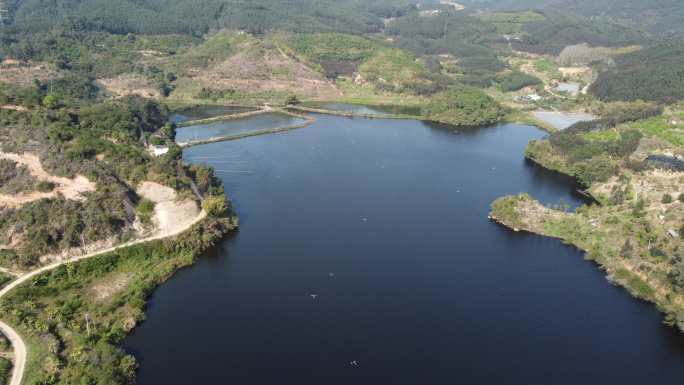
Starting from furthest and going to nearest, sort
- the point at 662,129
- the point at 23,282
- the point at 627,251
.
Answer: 1. the point at 662,129
2. the point at 627,251
3. the point at 23,282

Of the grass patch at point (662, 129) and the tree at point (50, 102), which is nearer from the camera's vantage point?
the tree at point (50, 102)

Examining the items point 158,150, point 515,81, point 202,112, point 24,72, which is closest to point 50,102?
point 158,150

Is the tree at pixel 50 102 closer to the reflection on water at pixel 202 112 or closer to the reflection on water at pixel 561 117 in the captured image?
the reflection on water at pixel 202 112

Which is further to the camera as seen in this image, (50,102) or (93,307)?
(50,102)

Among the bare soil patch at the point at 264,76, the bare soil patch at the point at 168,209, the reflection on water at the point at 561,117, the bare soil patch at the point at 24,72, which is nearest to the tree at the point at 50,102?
the bare soil patch at the point at 168,209

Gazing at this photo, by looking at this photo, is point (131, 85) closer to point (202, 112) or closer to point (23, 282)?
point (202, 112)

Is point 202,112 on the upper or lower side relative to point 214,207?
upper

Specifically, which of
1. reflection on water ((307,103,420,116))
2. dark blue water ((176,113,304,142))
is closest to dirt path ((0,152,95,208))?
dark blue water ((176,113,304,142))

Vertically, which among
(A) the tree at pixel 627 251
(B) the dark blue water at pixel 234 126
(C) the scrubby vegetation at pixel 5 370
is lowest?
(C) the scrubby vegetation at pixel 5 370
